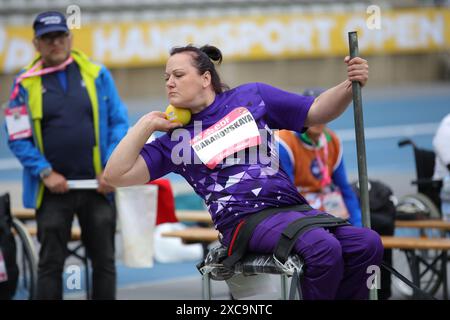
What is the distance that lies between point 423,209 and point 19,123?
3505 mm

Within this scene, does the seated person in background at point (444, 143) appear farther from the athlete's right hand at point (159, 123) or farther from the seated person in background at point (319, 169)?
the athlete's right hand at point (159, 123)

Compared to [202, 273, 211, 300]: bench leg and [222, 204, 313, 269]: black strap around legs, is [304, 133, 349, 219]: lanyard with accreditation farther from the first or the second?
[222, 204, 313, 269]: black strap around legs

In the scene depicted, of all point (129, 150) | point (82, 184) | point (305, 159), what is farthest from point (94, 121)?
point (129, 150)

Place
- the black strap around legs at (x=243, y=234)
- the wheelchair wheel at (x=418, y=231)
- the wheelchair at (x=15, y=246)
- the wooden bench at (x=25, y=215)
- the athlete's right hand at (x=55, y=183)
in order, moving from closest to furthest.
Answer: the black strap around legs at (x=243, y=234) < the athlete's right hand at (x=55, y=183) < the wheelchair at (x=15, y=246) < the wheelchair wheel at (x=418, y=231) < the wooden bench at (x=25, y=215)

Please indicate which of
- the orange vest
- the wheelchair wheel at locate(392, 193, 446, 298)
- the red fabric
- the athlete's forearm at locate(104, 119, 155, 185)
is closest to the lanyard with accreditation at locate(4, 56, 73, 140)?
the red fabric

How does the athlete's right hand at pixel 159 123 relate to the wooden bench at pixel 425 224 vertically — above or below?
above

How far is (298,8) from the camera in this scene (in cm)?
2950

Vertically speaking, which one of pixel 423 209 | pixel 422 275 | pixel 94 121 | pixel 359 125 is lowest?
pixel 422 275

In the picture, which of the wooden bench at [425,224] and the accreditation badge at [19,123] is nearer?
the accreditation badge at [19,123]

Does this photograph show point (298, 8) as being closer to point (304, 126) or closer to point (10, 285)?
point (10, 285)

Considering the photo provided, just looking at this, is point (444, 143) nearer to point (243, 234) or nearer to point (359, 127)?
point (359, 127)

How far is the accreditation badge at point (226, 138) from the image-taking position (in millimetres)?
4949

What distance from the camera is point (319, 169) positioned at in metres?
7.47

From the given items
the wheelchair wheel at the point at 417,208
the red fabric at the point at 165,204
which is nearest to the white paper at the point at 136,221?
the red fabric at the point at 165,204
